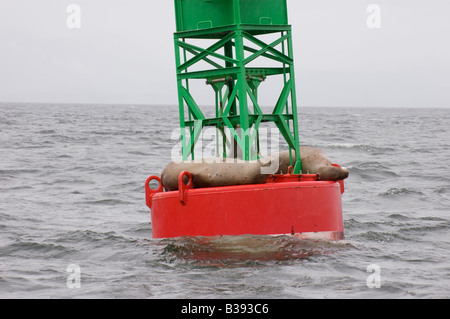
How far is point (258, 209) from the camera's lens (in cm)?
1221

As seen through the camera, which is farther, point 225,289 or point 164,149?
point 164,149

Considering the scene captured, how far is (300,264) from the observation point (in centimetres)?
1176

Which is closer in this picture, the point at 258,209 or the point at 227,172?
the point at 258,209

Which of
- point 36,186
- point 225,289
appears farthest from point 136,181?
point 225,289

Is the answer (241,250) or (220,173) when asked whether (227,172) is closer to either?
(220,173)

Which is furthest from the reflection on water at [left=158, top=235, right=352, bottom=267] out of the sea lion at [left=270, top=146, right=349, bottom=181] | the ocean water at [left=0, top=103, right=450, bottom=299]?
the sea lion at [left=270, top=146, right=349, bottom=181]

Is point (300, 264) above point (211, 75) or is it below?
below

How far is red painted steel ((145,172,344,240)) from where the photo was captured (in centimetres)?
1223

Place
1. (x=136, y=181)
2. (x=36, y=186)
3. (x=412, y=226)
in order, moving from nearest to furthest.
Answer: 1. (x=412, y=226)
2. (x=36, y=186)
3. (x=136, y=181)

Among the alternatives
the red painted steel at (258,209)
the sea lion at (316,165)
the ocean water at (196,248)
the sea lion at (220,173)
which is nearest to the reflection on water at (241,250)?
the ocean water at (196,248)

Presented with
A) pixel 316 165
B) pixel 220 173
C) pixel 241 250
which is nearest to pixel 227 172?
pixel 220 173

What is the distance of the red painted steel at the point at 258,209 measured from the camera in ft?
40.1
